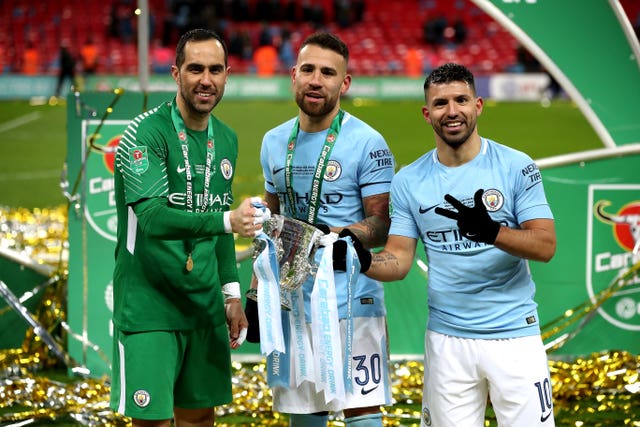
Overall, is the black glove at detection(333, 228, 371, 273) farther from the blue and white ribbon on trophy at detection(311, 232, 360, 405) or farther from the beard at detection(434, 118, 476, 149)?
the beard at detection(434, 118, 476, 149)

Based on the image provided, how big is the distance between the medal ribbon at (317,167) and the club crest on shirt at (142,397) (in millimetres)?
1059

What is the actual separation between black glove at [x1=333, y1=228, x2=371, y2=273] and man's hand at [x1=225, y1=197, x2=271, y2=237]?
379mm

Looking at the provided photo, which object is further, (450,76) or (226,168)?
(226,168)

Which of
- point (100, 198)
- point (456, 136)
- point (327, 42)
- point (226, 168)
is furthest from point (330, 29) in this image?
Result: point (456, 136)

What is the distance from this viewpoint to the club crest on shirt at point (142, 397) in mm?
4230

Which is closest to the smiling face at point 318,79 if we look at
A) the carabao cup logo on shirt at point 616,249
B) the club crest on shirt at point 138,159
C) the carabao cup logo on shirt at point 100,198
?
the club crest on shirt at point 138,159

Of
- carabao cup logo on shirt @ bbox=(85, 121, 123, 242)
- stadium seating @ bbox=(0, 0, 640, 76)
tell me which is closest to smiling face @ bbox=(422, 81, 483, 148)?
carabao cup logo on shirt @ bbox=(85, 121, 123, 242)

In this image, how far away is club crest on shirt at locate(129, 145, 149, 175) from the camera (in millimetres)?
4117

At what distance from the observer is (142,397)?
4234mm

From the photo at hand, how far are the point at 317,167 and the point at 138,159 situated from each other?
0.87 metres

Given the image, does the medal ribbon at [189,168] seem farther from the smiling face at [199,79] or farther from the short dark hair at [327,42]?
the short dark hair at [327,42]

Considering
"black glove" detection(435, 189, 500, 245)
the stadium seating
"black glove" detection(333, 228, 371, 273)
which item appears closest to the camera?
"black glove" detection(435, 189, 500, 245)

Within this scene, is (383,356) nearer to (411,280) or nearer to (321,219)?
(321,219)

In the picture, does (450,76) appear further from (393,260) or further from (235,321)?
(235,321)
